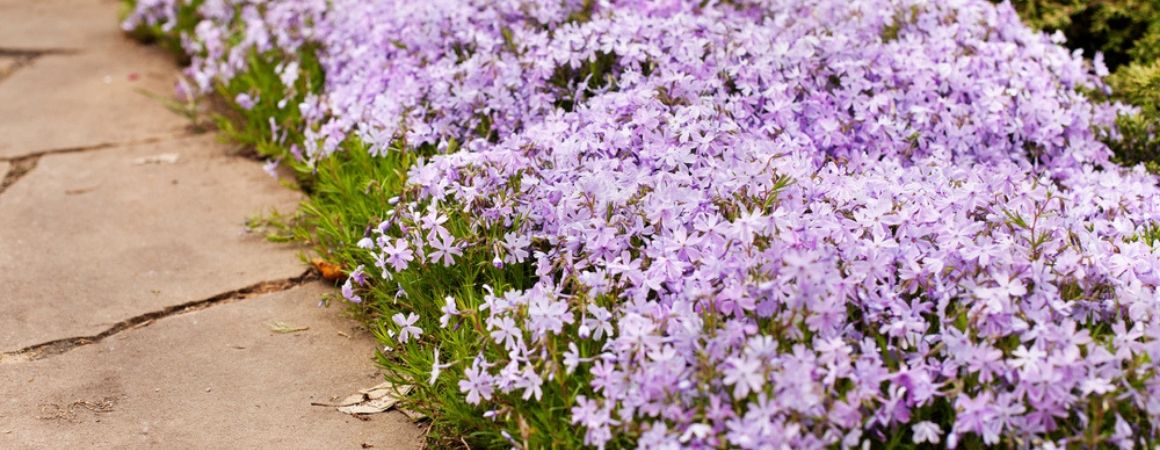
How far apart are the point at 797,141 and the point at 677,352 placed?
1.04 m

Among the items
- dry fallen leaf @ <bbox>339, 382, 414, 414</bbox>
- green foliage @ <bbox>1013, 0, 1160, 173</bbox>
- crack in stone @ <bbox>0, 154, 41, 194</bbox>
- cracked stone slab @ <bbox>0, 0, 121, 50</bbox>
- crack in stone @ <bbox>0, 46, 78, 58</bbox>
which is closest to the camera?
dry fallen leaf @ <bbox>339, 382, 414, 414</bbox>

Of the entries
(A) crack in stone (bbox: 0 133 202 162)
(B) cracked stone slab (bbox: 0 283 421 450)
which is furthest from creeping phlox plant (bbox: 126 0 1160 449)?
(A) crack in stone (bbox: 0 133 202 162)

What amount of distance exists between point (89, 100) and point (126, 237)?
1.72 meters

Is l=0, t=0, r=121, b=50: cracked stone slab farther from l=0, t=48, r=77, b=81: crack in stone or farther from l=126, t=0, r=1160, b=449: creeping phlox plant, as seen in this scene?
l=126, t=0, r=1160, b=449: creeping phlox plant

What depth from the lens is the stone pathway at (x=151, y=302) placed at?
106 inches

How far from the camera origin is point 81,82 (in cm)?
538

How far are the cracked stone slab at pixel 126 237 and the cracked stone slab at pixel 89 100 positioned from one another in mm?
198

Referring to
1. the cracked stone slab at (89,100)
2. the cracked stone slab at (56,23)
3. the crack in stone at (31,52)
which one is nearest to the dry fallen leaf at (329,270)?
the cracked stone slab at (89,100)

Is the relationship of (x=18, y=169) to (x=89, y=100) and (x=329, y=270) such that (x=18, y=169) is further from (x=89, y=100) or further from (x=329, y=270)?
(x=329, y=270)

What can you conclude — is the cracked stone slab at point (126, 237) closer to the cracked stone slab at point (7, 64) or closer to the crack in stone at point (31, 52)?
the cracked stone slab at point (7, 64)

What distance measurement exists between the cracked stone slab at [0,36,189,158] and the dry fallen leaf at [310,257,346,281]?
1.63 m

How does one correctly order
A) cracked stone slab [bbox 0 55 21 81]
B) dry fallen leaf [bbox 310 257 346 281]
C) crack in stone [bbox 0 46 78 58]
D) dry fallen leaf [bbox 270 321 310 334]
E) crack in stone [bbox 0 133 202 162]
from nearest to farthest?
dry fallen leaf [bbox 270 321 310 334], dry fallen leaf [bbox 310 257 346 281], crack in stone [bbox 0 133 202 162], cracked stone slab [bbox 0 55 21 81], crack in stone [bbox 0 46 78 58]

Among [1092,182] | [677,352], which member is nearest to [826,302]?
[677,352]

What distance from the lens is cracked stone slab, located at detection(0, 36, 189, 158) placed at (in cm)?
464
